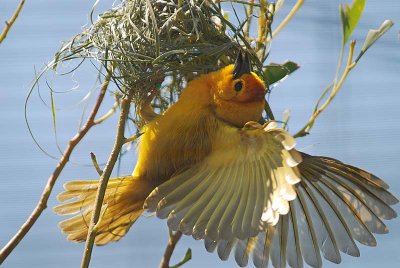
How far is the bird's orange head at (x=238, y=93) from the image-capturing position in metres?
1.54

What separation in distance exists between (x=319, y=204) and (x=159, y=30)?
1.48ft

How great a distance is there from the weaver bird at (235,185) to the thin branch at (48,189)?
123 millimetres

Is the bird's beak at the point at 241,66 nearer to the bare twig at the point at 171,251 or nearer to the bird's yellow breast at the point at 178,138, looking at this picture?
the bird's yellow breast at the point at 178,138

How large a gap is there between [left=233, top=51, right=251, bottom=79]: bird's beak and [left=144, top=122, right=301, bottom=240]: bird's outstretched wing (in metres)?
0.11

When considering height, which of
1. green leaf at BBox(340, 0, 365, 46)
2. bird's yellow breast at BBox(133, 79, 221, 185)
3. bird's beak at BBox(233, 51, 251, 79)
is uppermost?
green leaf at BBox(340, 0, 365, 46)

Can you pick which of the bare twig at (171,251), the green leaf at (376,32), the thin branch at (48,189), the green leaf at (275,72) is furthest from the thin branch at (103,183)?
the green leaf at (376,32)

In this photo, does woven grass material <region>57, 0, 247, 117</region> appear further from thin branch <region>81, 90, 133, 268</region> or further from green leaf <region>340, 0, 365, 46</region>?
green leaf <region>340, 0, 365, 46</region>

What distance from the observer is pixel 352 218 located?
156cm

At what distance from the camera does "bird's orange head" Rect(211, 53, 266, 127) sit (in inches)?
60.8

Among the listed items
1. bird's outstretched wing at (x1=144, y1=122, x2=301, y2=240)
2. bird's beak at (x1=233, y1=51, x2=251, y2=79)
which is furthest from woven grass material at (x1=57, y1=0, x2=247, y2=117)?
bird's outstretched wing at (x1=144, y1=122, x2=301, y2=240)

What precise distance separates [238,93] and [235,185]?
0.20 m

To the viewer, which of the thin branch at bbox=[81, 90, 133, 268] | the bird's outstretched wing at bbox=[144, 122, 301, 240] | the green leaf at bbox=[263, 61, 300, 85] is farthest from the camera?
the green leaf at bbox=[263, 61, 300, 85]

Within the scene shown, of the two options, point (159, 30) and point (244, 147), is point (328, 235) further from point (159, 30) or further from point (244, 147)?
point (159, 30)

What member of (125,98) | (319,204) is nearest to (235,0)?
(125,98)
